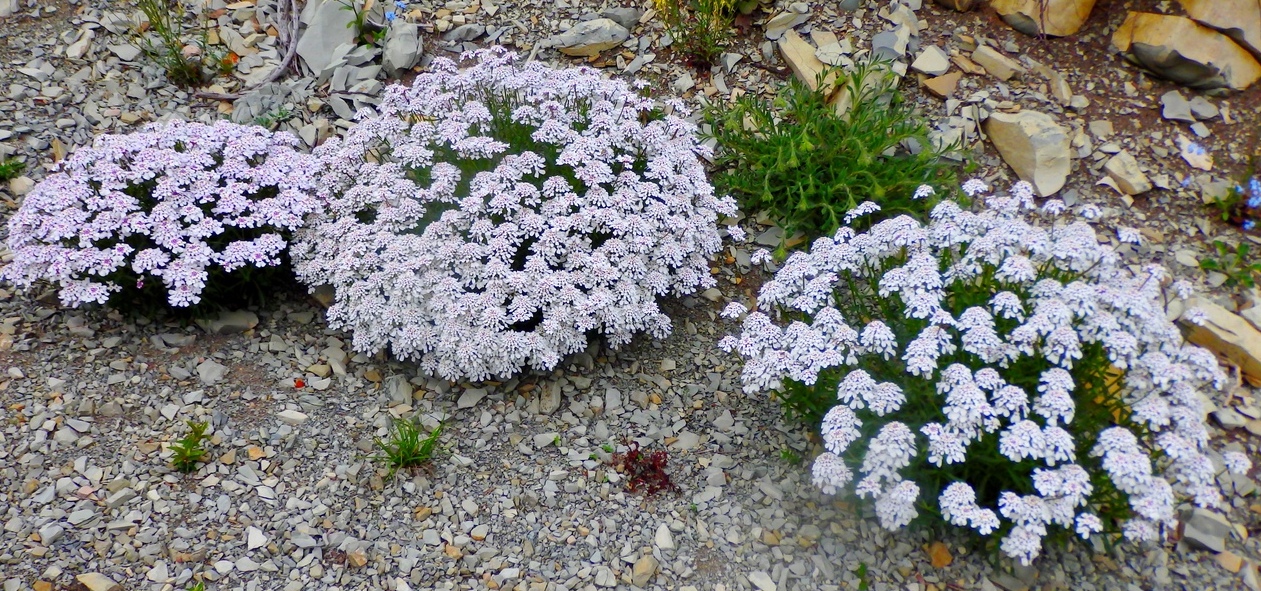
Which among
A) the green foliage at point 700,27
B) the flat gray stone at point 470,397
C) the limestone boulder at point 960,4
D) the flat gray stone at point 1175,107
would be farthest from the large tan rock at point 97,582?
the flat gray stone at point 1175,107

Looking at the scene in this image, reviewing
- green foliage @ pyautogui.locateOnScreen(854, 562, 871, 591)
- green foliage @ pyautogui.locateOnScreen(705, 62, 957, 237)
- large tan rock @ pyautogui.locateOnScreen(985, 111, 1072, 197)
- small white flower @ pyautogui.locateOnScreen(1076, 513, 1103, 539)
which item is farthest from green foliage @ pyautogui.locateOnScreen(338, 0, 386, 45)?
small white flower @ pyautogui.locateOnScreen(1076, 513, 1103, 539)

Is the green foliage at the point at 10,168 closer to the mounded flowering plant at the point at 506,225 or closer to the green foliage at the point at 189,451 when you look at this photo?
the mounded flowering plant at the point at 506,225

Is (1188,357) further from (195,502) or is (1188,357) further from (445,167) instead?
(195,502)

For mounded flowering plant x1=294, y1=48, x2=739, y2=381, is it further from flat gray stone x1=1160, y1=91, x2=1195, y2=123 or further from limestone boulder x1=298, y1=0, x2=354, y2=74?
flat gray stone x1=1160, y1=91, x2=1195, y2=123

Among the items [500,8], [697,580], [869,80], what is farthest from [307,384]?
[869,80]

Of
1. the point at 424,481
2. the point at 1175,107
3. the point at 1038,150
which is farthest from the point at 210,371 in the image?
the point at 1175,107
